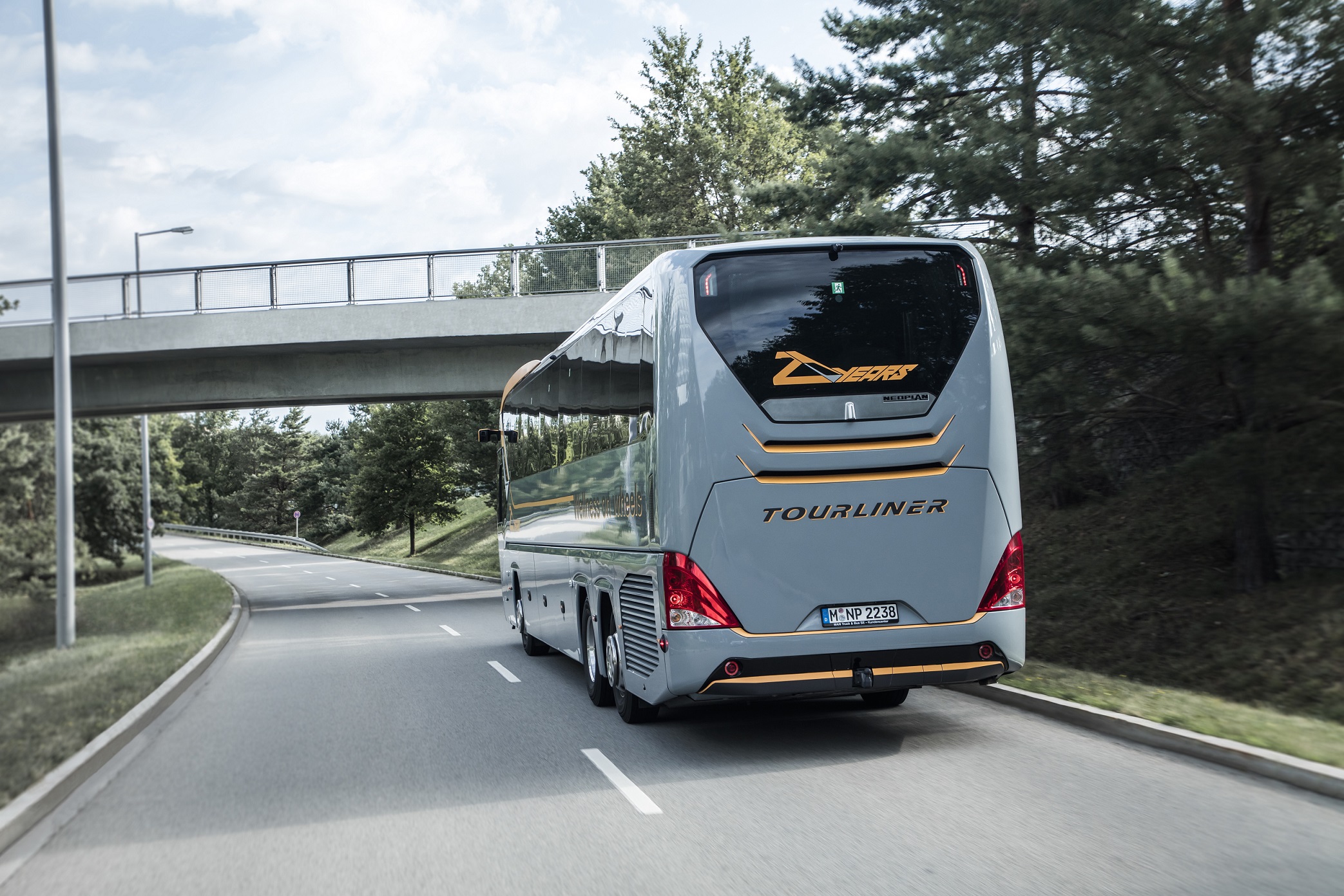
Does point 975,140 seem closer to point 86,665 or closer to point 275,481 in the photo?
point 86,665

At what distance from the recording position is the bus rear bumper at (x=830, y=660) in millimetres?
7766

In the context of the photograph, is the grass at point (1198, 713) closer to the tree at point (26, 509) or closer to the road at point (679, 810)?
the road at point (679, 810)

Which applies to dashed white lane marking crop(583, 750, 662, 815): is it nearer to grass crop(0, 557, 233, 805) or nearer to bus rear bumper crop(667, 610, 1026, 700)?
bus rear bumper crop(667, 610, 1026, 700)

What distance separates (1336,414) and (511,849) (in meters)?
10.1

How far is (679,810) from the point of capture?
21.7 ft

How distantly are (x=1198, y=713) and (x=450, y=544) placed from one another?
55.0 metres

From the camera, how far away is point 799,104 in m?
21.5

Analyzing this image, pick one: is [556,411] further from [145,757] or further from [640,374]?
[145,757]

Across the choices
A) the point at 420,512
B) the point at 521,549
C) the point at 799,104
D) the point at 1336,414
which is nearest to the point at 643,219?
the point at 420,512

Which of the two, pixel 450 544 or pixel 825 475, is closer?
pixel 825 475

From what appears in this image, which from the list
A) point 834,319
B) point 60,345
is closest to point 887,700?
point 834,319

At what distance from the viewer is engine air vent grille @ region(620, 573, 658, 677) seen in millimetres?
8328

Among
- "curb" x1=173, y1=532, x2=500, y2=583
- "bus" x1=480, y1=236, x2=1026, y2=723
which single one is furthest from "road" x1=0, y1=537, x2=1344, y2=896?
"curb" x1=173, y1=532, x2=500, y2=583

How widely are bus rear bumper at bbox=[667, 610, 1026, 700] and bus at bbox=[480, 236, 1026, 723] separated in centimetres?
1
